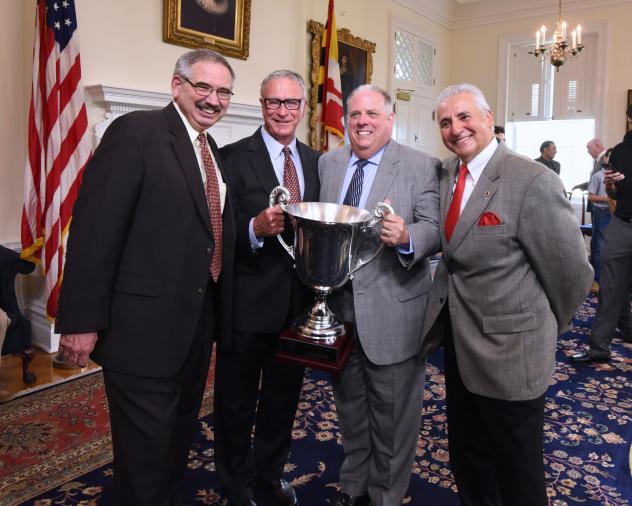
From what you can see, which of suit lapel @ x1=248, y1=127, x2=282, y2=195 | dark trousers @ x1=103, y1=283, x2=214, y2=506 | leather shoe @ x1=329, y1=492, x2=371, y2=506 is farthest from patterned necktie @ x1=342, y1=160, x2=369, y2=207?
leather shoe @ x1=329, y1=492, x2=371, y2=506

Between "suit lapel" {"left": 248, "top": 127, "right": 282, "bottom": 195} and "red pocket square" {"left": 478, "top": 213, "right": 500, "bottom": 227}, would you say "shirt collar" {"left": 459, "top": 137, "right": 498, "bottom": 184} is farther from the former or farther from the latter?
"suit lapel" {"left": 248, "top": 127, "right": 282, "bottom": 195}

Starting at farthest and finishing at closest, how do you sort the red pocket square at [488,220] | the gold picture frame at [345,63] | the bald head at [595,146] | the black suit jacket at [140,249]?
the bald head at [595,146] < the gold picture frame at [345,63] < the red pocket square at [488,220] < the black suit jacket at [140,249]

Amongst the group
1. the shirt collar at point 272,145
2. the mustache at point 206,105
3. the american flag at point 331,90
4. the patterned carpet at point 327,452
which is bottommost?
the patterned carpet at point 327,452

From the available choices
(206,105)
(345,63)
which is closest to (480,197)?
(206,105)

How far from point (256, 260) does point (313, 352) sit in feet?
1.33

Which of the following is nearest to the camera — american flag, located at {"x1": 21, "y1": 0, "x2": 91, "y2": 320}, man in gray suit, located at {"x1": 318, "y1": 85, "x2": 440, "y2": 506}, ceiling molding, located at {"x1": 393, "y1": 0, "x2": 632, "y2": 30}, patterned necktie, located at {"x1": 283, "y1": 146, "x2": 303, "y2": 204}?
man in gray suit, located at {"x1": 318, "y1": 85, "x2": 440, "y2": 506}

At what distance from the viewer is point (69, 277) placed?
139cm

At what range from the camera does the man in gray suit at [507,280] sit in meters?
1.48

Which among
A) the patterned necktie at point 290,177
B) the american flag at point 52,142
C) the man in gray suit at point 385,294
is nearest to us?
the man in gray suit at point 385,294

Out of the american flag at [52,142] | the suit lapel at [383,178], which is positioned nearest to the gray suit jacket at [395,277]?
the suit lapel at [383,178]

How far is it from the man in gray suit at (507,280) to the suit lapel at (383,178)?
0.74 ft

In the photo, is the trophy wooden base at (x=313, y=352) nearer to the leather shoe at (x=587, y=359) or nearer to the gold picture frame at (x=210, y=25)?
the leather shoe at (x=587, y=359)

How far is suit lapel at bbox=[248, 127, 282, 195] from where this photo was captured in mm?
1869

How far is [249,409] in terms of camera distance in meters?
1.99
